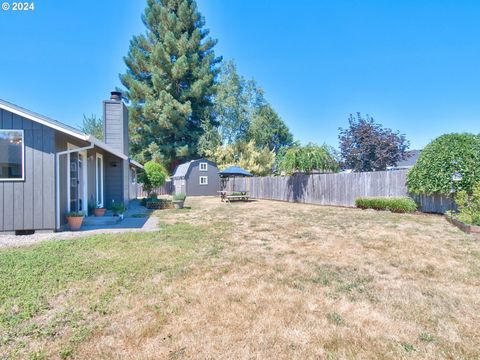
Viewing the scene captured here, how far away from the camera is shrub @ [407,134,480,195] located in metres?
9.52

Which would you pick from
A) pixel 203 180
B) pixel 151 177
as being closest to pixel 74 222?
pixel 151 177

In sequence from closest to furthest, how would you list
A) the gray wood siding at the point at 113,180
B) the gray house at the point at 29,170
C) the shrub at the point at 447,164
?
the gray house at the point at 29,170, the shrub at the point at 447,164, the gray wood siding at the point at 113,180

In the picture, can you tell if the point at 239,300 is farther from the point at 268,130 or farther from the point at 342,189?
the point at 268,130

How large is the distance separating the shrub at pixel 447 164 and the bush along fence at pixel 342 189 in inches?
26.3

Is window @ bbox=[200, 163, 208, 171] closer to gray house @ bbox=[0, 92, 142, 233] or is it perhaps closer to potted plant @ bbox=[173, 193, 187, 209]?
potted plant @ bbox=[173, 193, 187, 209]

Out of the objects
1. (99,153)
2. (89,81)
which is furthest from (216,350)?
(89,81)

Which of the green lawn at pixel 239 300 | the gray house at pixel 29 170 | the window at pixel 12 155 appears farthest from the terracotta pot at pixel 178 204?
the green lawn at pixel 239 300

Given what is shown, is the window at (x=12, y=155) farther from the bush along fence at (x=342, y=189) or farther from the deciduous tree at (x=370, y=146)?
the deciduous tree at (x=370, y=146)

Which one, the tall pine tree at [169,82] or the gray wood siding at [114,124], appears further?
the tall pine tree at [169,82]

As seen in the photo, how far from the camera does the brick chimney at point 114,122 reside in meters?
11.7

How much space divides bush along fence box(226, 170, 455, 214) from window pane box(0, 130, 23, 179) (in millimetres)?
12689

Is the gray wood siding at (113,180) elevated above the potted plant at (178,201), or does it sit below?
above

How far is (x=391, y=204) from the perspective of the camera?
1110cm

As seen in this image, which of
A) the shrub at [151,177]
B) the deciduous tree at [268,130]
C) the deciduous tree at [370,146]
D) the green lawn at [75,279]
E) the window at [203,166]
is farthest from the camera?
the deciduous tree at [268,130]
